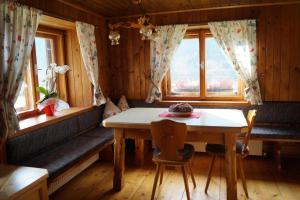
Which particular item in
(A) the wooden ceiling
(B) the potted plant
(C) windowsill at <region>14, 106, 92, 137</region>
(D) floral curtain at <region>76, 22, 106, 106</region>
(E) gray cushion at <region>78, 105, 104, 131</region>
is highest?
(A) the wooden ceiling

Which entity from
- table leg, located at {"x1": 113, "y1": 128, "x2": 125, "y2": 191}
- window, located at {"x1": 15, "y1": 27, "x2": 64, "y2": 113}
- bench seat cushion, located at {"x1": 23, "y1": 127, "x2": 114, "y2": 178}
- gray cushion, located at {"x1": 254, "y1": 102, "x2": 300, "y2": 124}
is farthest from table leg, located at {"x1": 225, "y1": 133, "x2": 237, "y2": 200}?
window, located at {"x1": 15, "y1": 27, "x2": 64, "y2": 113}

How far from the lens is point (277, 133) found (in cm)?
336

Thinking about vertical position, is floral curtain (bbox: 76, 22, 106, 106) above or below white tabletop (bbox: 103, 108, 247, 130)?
above

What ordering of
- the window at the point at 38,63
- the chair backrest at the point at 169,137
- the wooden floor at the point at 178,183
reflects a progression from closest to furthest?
the chair backrest at the point at 169,137
the wooden floor at the point at 178,183
the window at the point at 38,63

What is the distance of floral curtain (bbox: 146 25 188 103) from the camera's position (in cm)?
401

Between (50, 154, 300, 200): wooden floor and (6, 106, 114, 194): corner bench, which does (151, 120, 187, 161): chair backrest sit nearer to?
(50, 154, 300, 200): wooden floor

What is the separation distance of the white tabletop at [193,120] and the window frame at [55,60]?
1.09 m

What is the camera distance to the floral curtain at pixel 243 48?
3.74 meters

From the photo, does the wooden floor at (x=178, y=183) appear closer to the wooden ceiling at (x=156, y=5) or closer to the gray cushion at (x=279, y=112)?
the gray cushion at (x=279, y=112)

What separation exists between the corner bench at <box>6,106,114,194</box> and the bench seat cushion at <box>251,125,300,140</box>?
187 centimetres

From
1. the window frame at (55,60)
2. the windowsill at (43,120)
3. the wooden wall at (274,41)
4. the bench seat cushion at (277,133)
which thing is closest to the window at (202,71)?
the wooden wall at (274,41)

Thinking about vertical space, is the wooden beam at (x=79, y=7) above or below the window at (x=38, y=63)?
above

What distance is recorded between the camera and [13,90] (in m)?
2.46

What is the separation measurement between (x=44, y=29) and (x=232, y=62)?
2.56 m
